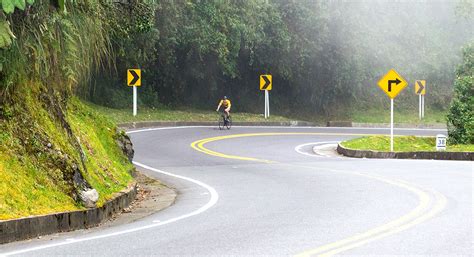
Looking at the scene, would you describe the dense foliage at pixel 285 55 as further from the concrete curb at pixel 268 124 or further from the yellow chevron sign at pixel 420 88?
the yellow chevron sign at pixel 420 88

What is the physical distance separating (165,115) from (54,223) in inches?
1240

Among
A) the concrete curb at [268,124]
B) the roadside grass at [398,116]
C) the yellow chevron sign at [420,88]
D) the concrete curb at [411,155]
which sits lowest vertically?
the concrete curb at [411,155]

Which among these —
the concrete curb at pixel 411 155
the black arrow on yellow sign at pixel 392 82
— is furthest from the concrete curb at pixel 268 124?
Answer: the black arrow on yellow sign at pixel 392 82

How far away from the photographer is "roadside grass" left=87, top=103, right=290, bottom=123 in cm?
4003

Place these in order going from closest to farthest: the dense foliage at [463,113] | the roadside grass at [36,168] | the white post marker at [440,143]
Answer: the roadside grass at [36,168] → the white post marker at [440,143] → the dense foliage at [463,113]

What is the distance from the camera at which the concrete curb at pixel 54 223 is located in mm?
10125

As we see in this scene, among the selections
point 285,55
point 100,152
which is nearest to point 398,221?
point 100,152

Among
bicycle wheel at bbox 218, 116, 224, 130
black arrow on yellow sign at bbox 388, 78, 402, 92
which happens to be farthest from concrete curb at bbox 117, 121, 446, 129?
black arrow on yellow sign at bbox 388, 78, 402, 92

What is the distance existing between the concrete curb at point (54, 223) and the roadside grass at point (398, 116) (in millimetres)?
35085

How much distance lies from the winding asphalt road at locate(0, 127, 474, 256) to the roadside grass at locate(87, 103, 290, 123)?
13797mm

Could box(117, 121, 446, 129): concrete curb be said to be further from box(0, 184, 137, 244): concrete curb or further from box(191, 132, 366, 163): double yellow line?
box(0, 184, 137, 244): concrete curb

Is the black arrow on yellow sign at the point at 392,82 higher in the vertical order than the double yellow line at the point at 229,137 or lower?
higher

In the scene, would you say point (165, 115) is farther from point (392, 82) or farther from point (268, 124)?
point (392, 82)

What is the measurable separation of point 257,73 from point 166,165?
2635 centimetres
